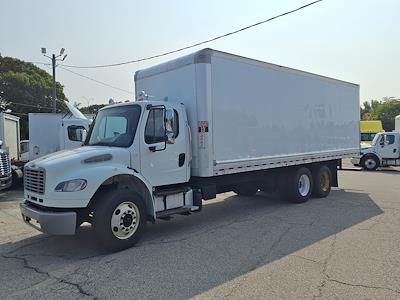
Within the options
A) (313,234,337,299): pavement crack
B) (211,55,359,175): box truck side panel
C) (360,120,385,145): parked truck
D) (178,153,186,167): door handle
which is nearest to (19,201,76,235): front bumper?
(178,153,186,167): door handle

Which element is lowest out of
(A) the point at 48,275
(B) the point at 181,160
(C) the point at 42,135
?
(A) the point at 48,275

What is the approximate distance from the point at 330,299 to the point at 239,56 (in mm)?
5634

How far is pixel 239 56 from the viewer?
8.48 m

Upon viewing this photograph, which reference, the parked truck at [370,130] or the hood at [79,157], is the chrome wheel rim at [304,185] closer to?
the hood at [79,157]

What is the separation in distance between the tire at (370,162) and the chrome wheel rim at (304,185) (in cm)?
1323

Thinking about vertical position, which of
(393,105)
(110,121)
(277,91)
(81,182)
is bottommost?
(81,182)

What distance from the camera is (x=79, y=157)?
6.30 meters

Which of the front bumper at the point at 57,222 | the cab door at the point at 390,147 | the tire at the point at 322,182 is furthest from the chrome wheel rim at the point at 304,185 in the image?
the cab door at the point at 390,147

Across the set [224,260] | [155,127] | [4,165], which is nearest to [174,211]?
[155,127]

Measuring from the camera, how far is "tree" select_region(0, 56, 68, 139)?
4231 cm

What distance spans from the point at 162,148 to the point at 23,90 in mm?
40947

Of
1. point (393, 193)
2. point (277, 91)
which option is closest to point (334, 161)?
point (393, 193)

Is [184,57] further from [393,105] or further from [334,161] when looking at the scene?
[393,105]

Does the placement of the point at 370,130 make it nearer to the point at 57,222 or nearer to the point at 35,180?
the point at 35,180
